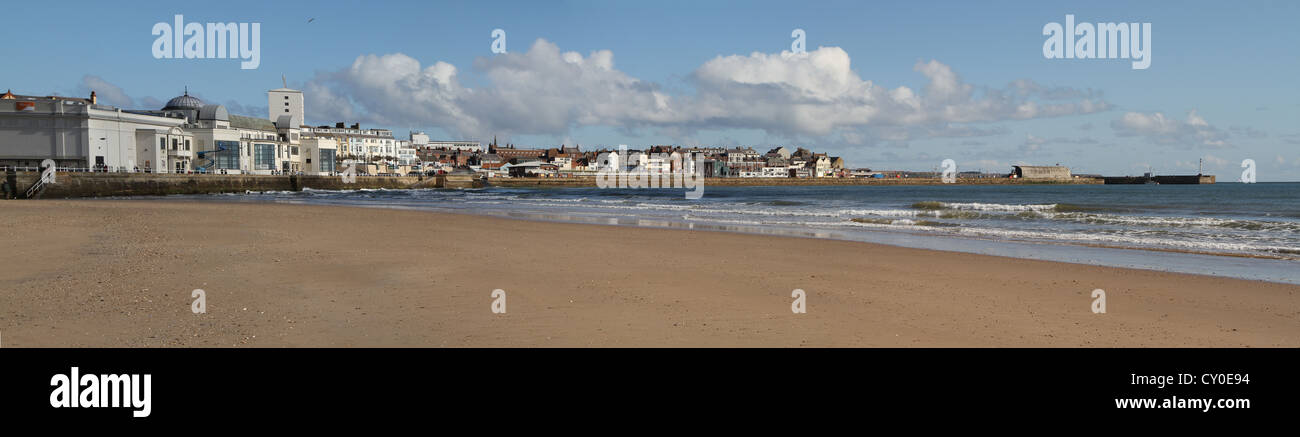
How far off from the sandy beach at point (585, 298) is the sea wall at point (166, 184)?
37.0 meters

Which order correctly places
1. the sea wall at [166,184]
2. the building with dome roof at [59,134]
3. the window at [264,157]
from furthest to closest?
the window at [264,157]
the building with dome roof at [59,134]
the sea wall at [166,184]

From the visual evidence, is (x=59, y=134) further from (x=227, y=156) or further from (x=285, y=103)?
(x=285, y=103)

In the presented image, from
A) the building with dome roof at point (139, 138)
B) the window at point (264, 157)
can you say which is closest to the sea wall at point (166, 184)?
the building with dome roof at point (139, 138)

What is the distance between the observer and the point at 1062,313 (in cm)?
662

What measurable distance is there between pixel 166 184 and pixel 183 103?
2865 cm

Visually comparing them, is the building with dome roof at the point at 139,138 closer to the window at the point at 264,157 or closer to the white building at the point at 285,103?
the window at the point at 264,157

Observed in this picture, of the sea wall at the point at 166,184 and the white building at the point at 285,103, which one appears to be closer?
the sea wall at the point at 166,184

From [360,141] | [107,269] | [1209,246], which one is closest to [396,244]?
[107,269]

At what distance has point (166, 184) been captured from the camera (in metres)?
49.2

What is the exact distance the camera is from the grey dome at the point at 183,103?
237 feet

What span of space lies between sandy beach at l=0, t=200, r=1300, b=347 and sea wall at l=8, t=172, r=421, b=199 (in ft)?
121

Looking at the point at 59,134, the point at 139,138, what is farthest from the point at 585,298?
the point at 139,138
